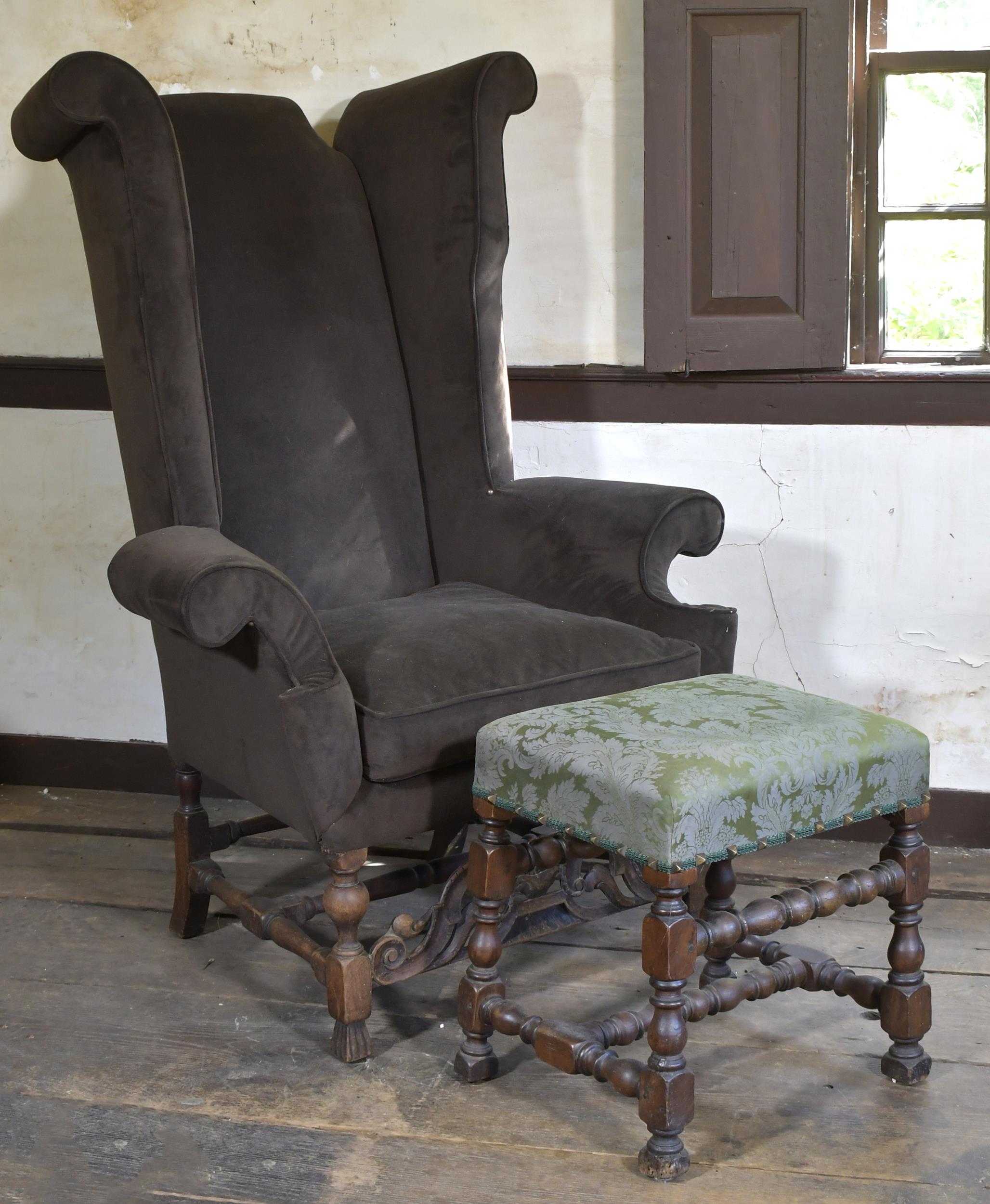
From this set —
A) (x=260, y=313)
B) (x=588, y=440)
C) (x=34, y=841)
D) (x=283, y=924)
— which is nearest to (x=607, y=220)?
(x=588, y=440)

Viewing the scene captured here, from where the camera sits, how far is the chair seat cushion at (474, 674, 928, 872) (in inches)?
53.4

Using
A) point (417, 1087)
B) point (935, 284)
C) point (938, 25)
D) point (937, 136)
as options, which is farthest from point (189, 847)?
point (938, 25)

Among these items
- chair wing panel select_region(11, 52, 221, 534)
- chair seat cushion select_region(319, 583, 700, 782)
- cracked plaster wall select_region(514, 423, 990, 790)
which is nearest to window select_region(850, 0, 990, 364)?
cracked plaster wall select_region(514, 423, 990, 790)

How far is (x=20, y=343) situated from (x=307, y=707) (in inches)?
60.4

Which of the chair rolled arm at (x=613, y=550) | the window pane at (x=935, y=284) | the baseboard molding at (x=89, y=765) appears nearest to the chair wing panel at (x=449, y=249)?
the chair rolled arm at (x=613, y=550)

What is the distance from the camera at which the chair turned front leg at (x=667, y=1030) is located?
1.36 m

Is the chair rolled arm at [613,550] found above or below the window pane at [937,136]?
below

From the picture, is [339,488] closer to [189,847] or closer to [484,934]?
[189,847]

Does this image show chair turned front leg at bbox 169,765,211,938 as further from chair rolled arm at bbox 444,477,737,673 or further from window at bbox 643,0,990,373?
window at bbox 643,0,990,373

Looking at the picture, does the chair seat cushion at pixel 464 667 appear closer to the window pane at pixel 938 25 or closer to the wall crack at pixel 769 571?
the wall crack at pixel 769 571

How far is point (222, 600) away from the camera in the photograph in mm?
1536

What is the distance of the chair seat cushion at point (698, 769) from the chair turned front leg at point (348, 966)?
237 millimetres

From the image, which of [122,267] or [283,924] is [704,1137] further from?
[122,267]

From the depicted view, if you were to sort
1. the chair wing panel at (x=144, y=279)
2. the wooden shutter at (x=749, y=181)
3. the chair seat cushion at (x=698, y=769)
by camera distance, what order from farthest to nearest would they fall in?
the wooden shutter at (x=749, y=181) → the chair wing panel at (x=144, y=279) → the chair seat cushion at (x=698, y=769)
